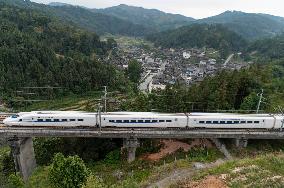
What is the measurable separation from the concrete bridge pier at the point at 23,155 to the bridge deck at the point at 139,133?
1.05m

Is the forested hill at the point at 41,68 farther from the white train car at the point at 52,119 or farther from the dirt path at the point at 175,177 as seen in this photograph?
the dirt path at the point at 175,177

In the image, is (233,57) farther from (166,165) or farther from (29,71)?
(166,165)

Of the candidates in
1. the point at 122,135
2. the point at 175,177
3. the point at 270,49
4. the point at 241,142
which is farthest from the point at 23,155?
the point at 270,49

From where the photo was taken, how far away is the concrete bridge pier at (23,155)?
131ft

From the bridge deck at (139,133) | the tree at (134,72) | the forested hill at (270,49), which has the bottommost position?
the tree at (134,72)

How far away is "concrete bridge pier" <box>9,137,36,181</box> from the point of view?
40.0 metres

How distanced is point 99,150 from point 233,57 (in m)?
160

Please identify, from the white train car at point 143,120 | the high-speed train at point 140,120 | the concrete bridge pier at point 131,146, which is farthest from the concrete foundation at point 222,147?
the concrete bridge pier at point 131,146

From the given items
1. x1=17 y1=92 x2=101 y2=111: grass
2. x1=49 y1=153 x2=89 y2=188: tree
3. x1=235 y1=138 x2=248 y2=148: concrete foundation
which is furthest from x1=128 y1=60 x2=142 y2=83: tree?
x1=49 y1=153 x2=89 y2=188: tree

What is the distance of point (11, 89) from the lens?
95.0 metres

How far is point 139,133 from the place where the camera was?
40.5m

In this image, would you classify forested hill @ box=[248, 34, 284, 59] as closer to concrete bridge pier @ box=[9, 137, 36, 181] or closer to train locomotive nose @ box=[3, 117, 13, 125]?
concrete bridge pier @ box=[9, 137, 36, 181]

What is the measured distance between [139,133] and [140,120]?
1.53 metres

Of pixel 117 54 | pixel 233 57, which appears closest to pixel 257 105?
pixel 117 54
